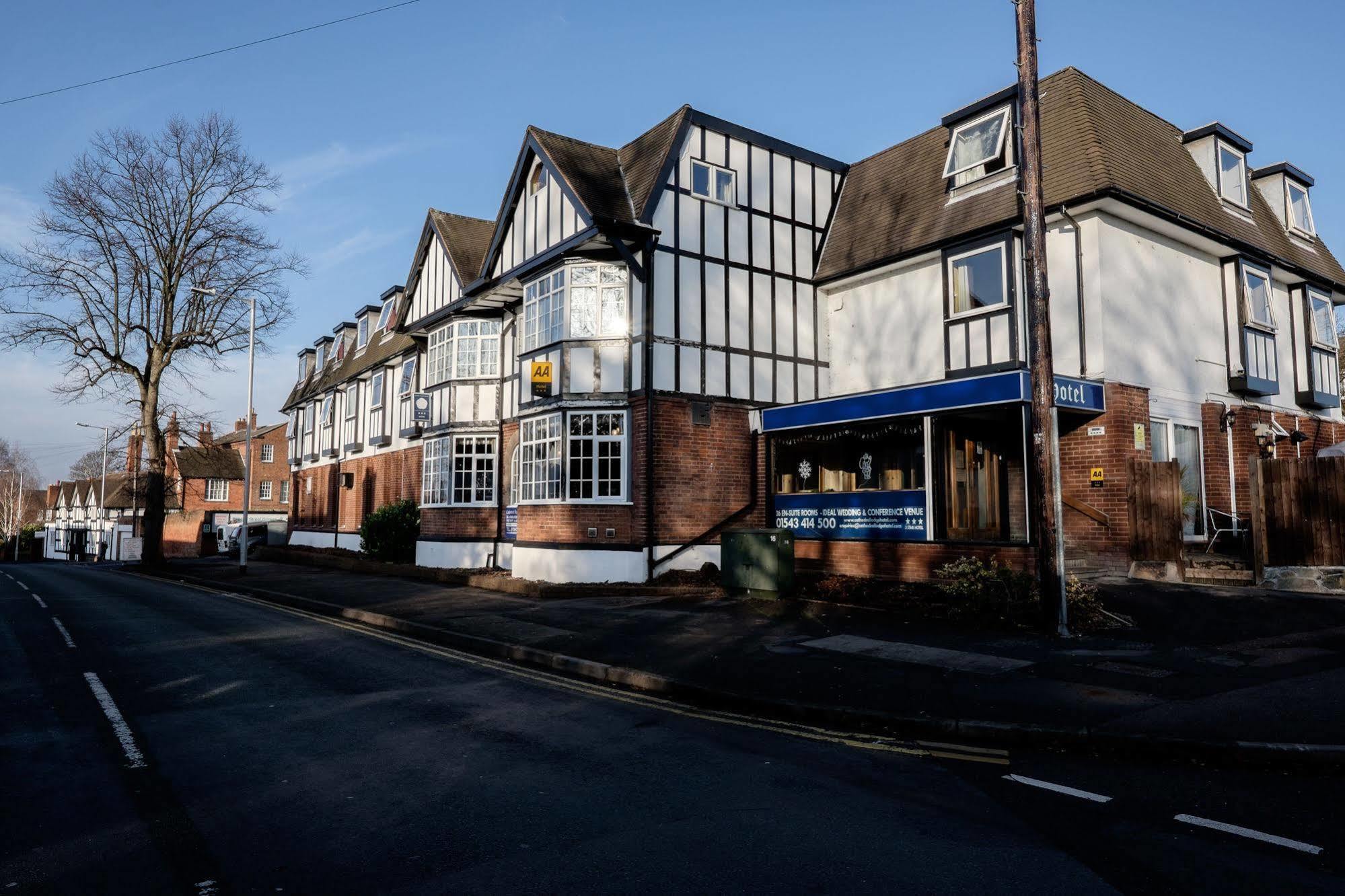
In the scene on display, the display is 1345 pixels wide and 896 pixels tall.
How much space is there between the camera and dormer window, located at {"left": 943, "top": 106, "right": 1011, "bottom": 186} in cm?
1770

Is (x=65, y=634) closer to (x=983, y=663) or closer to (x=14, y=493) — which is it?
(x=983, y=663)

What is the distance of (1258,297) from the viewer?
19.2m

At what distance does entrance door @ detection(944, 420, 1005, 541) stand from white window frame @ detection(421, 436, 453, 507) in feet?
45.3

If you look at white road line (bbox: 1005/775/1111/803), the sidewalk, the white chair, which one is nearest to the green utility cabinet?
the sidewalk

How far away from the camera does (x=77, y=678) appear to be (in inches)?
351

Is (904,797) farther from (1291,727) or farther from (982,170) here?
(982,170)

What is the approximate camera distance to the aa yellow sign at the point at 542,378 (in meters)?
19.0

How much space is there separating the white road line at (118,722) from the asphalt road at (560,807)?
4 cm

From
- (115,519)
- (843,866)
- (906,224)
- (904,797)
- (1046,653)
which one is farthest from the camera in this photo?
(115,519)

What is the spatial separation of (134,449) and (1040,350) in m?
35.5

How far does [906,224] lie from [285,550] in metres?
25.6

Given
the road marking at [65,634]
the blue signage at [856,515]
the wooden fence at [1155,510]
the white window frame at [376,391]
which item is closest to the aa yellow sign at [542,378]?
the blue signage at [856,515]

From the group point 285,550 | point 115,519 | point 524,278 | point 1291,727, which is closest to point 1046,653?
point 1291,727

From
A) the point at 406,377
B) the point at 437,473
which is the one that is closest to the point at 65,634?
the point at 437,473
